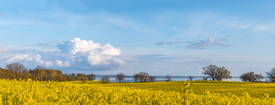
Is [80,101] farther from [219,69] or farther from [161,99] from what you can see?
[219,69]

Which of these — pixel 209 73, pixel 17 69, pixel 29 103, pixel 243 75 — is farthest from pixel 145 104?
pixel 243 75

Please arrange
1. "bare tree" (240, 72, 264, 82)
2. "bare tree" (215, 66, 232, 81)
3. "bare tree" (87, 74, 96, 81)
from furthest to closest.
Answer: "bare tree" (87, 74, 96, 81) < "bare tree" (240, 72, 264, 82) < "bare tree" (215, 66, 232, 81)

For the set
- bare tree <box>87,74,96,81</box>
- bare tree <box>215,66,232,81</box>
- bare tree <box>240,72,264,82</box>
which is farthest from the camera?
bare tree <box>87,74,96,81</box>

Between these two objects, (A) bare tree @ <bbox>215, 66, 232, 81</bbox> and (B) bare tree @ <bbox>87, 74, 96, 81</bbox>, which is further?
(B) bare tree @ <bbox>87, 74, 96, 81</bbox>

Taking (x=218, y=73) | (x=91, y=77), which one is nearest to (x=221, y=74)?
(x=218, y=73)

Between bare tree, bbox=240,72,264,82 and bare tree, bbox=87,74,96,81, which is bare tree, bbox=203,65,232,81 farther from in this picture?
bare tree, bbox=87,74,96,81

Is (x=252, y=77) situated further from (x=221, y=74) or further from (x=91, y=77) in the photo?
(x=91, y=77)

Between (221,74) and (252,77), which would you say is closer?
(221,74)

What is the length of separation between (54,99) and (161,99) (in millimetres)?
4958

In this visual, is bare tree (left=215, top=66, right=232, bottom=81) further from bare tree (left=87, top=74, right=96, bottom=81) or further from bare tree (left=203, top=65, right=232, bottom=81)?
bare tree (left=87, top=74, right=96, bottom=81)

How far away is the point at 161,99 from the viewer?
9883 mm

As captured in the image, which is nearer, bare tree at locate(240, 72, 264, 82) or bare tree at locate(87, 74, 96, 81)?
bare tree at locate(240, 72, 264, 82)

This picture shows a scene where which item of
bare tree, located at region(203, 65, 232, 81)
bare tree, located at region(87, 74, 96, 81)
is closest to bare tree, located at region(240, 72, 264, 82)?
bare tree, located at region(203, 65, 232, 81)

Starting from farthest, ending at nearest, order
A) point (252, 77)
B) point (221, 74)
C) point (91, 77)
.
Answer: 1. point (91, 77)
2. point (252, 77)
3. point (221, 74)
